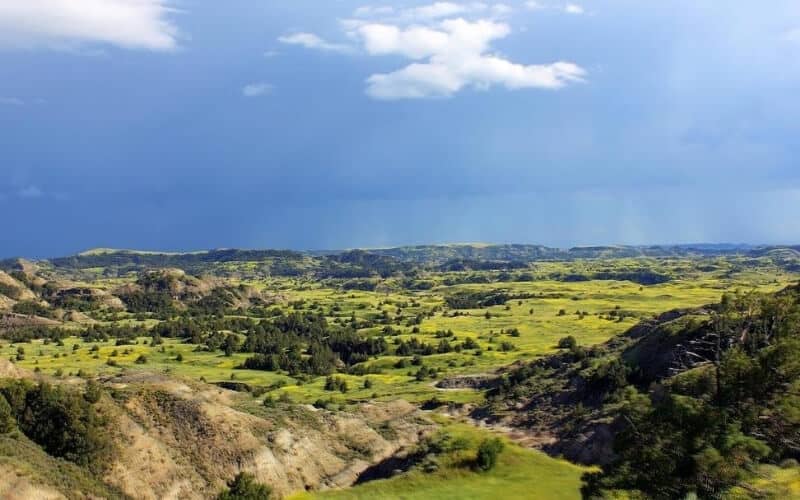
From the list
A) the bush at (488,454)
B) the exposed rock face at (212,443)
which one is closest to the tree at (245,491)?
the exposed rock face at (212,443)

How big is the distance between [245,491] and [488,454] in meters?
17.5

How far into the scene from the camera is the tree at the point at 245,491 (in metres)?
34.6

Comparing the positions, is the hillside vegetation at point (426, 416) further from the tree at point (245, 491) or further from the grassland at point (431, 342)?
the grassland at point (431, 342)

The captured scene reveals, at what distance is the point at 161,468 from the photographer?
3872 centimetres

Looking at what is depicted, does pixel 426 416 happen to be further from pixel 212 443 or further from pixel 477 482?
pixel 212 443

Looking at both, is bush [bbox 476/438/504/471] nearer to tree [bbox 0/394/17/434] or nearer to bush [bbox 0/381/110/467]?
bush [bbox 0/381/110/467]

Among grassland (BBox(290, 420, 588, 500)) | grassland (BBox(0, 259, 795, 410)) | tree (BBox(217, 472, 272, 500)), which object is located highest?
tree (BBox(217, 472, 272, 500))

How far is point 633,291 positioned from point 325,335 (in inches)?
3990

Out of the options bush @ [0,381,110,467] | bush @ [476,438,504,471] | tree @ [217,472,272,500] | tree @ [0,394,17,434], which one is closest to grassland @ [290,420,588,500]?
bush @ [476,438,504,471]

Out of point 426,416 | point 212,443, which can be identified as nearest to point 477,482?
point 212,443

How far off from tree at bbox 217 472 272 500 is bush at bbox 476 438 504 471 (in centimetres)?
1536

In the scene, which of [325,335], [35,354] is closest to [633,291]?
[325,335]

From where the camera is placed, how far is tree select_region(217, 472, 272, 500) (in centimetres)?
3459

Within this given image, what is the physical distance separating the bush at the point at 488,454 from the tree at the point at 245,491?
15.4 metres
